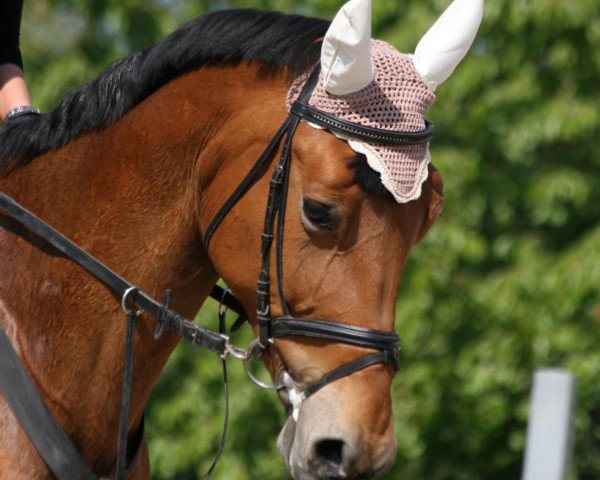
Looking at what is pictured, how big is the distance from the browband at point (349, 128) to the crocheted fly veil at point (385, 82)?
0.04 ft

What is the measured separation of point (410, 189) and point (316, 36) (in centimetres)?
52

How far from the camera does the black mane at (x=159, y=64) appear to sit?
9.80 feet

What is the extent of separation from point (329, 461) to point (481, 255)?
4.99m

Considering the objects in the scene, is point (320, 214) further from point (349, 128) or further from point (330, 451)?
point (330, 451)

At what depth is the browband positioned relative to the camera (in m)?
2.76

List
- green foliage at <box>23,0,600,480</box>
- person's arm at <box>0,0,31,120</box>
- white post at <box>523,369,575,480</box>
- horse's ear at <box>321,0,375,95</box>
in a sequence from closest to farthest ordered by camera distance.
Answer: white post at <box>523,369,575,480</box> → horse's ear at <box>321,0,375,95</box> → person's arm at <box>0,0,31,120</box> → green foliage at <box>23,0,600,480</box>

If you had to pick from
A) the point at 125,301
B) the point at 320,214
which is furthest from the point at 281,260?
the point at 125,301

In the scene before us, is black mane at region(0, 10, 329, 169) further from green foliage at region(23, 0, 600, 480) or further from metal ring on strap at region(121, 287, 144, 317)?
green foliage at region(23, 0, 600, 480)

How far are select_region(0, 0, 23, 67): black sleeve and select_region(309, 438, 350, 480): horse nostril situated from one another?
1.64 m

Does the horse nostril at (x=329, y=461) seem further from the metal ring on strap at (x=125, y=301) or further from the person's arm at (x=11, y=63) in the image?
the person's arm at (x=11, y=63)

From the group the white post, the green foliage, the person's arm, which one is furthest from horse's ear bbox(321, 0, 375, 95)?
the green foliage

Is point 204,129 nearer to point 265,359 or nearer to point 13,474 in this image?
point 265,359

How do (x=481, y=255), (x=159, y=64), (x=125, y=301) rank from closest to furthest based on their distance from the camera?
(x=125, y=301)
(x=159, y=64)
(x=481, y=255)

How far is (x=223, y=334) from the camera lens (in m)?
3.01
